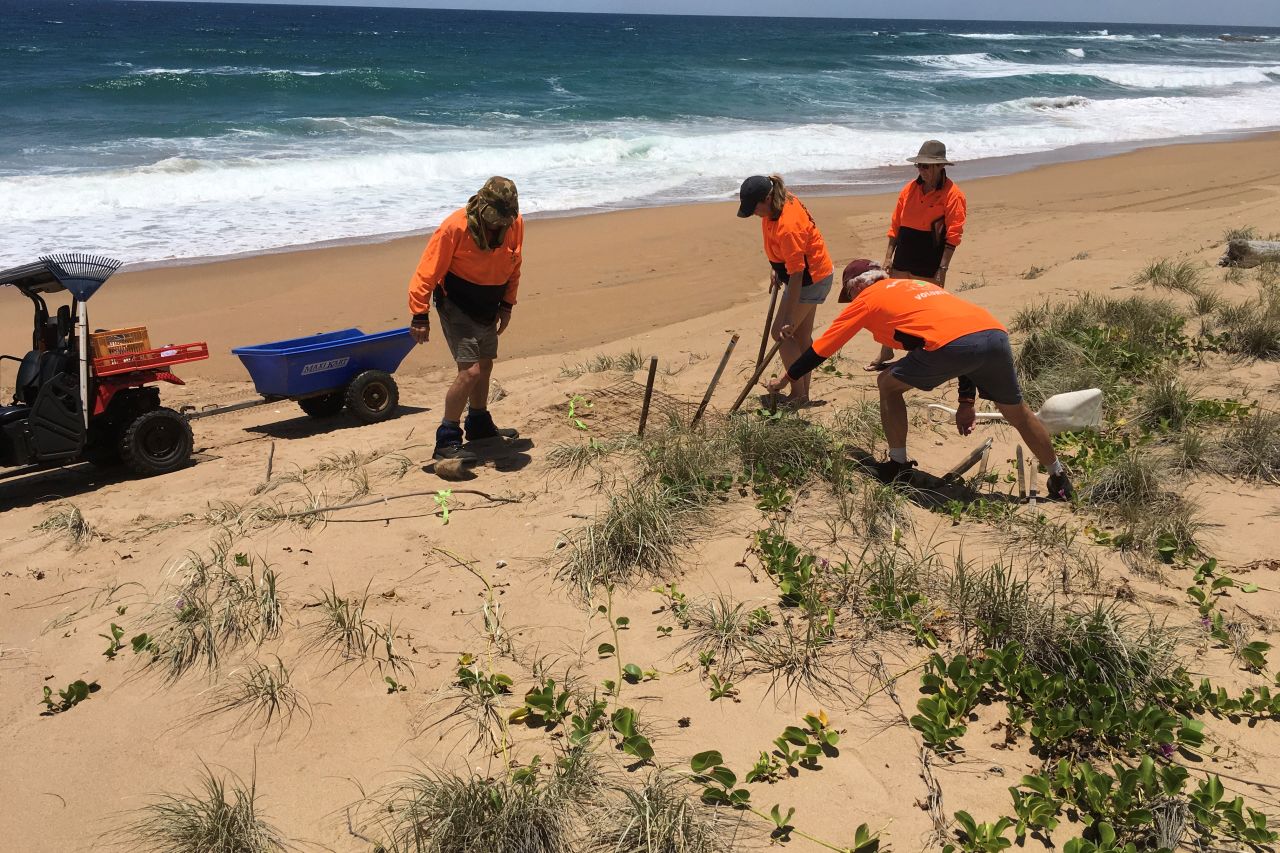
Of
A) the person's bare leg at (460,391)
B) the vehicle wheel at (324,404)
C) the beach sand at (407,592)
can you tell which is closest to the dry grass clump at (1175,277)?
the beach sand at (407,592)

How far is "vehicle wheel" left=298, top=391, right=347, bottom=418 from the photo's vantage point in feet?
23.5

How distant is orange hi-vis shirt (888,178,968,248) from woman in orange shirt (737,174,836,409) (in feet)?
2.61

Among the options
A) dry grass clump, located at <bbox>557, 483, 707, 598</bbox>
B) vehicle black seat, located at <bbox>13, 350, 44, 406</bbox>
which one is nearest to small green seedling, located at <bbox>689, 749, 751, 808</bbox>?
dry grass clump, located at <bbox>557, 483, 707, 598</bbox>

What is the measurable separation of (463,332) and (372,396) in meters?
1.69

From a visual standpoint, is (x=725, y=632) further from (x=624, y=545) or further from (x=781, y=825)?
(x=781, y=825)

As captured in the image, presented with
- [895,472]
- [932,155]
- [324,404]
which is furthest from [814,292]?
[324,404]

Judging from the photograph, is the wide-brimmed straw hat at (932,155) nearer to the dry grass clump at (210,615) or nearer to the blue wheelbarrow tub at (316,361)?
the blue wheelbarrow tub at (316,361)

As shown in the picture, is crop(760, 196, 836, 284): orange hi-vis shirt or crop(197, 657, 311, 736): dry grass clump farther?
crop(760, 196, 836, 284): orange hi-vis shirt

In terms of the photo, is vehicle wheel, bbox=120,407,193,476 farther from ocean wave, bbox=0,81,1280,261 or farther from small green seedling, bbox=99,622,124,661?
ocean wave, bbox=0,81,1280,261

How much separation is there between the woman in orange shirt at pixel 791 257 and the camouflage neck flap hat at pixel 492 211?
4.62 feet

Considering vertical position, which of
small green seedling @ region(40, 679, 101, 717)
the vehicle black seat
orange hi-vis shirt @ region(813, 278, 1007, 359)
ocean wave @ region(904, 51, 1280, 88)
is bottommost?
small green seedling @ region(40, 679, 101, 717)

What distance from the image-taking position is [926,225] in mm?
6594

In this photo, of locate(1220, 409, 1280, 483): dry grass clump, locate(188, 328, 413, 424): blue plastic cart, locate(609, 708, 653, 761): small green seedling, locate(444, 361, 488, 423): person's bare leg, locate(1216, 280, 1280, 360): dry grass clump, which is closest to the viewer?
locate(609, 708, 653, 761): small green seedling

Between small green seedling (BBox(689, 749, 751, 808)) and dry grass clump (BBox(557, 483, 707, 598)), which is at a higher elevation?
dry grass clump (BBox(557, 483, 707, 598))
